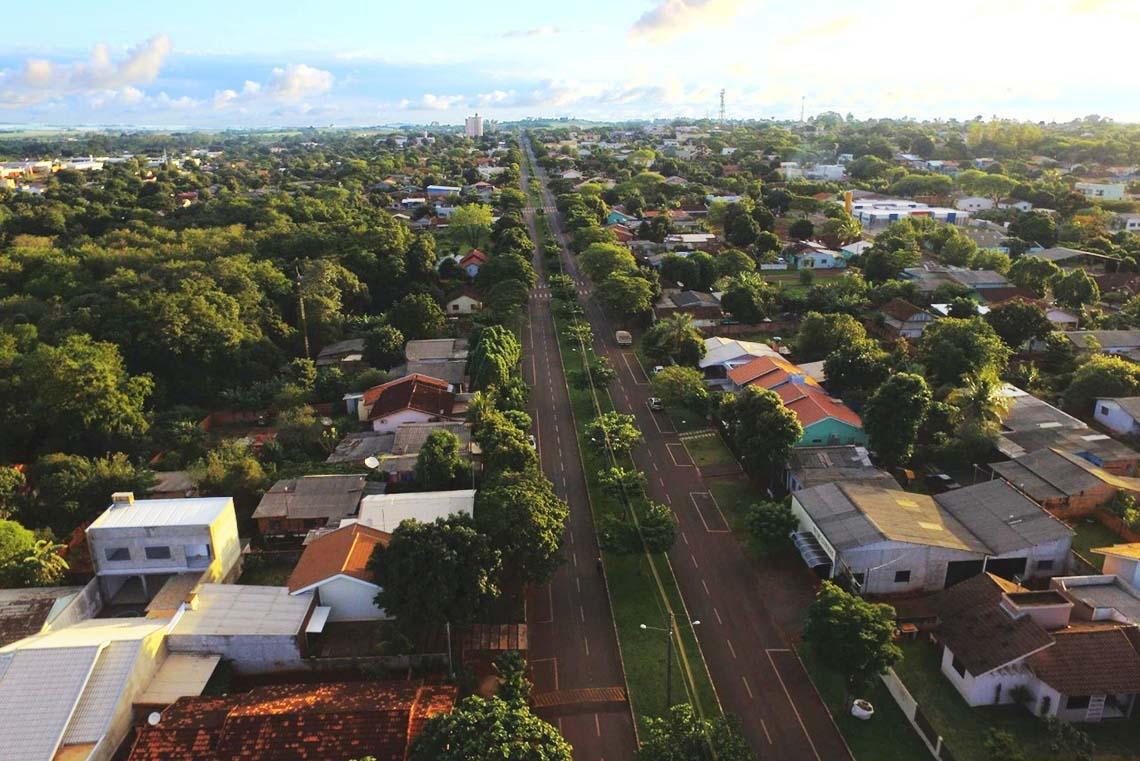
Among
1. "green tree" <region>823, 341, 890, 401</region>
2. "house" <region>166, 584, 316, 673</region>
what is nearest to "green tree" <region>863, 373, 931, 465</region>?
"green tree" <region>823, 341, 890, 401</region>

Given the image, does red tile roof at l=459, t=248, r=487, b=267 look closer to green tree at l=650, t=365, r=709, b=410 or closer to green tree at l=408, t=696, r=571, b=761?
green tree at l=650, t=365, r=709, b=410

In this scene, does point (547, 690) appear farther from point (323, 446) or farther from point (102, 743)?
point (323, 446)

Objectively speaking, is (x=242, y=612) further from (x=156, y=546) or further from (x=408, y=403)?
(x=408, y=403)

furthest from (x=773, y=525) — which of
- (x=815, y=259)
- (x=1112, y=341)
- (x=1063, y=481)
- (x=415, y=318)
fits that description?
(x=815, y=259)

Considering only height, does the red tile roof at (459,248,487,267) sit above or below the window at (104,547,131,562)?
above

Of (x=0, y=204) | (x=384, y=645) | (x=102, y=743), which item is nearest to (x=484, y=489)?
(x=384, y=645)

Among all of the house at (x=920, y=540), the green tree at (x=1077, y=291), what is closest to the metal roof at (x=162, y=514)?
the house at (x=920, y=540)

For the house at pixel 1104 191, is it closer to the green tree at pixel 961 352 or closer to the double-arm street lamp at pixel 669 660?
the green tree at pixel 961 352
